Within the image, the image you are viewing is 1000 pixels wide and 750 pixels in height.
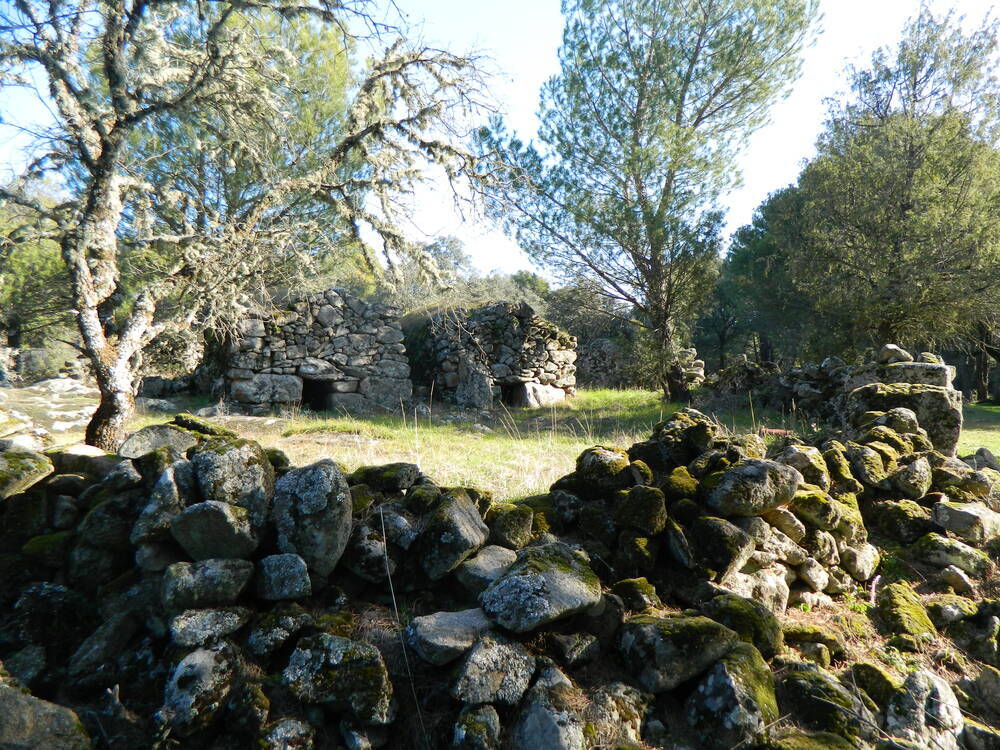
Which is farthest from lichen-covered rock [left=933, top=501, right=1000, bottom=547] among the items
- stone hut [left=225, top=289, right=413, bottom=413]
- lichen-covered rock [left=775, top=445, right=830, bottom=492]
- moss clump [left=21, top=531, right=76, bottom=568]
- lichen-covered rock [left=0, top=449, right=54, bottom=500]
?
stone hut [left=225, top=289, right=413, bottom=413]

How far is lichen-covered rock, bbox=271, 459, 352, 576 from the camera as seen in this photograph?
2.33m

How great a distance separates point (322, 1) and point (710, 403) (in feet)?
35.3

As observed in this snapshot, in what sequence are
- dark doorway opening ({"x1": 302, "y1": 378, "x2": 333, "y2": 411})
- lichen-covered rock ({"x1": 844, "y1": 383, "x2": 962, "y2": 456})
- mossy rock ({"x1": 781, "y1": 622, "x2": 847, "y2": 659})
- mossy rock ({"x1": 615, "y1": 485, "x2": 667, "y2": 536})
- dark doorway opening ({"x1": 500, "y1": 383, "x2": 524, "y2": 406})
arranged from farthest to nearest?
1. dark doorway opening ({"x1": 500, "y1": 383, "x2": 524, "y2": 406})
2. dark doorway opening ({"x1": 302, "y1": 378, "x2": 333, "y2": 411})
3. lichen-covered rock ({"x1": 844, "y1": 383, "x2": 962, "y2": 456})
4. mossy rock ({"x1": 615, "y1": 485, "x2": 667, "y2": 536})
5. mossy rock ({"x1": 781, "y1": 622, "x2": 847, "y2": 659})

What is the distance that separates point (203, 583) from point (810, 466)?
366 centimetres

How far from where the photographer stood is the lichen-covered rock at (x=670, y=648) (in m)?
2.00

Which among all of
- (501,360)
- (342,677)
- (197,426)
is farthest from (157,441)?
(501,360)

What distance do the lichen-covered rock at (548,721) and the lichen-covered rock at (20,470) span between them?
273cm

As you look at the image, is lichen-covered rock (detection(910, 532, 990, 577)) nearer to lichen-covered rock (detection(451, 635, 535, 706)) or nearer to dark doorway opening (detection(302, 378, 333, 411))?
lichen-covered rock (detection(451, 635, 535, 706))

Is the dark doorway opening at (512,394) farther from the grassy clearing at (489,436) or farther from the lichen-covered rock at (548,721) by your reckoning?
the lichen-covered rock at (548,721)

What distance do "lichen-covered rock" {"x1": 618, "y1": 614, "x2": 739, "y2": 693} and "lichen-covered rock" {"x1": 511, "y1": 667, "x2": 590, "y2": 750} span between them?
13.2 inches

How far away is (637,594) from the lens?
8.04ft

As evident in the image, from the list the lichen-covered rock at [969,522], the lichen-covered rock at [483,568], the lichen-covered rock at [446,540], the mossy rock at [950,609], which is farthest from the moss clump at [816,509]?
the lichen-covered rock at [446,540]

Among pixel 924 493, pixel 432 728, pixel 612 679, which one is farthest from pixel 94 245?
pixel 924 493

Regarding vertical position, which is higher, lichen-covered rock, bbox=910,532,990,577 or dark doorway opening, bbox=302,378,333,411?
dark doorway opening, bbox=302,378,333,411
